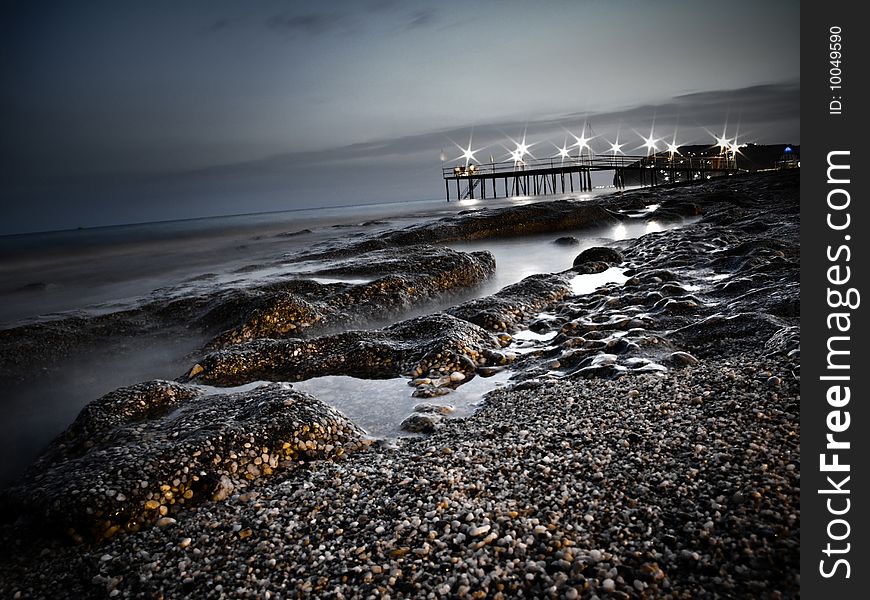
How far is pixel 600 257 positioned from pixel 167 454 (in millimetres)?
9065

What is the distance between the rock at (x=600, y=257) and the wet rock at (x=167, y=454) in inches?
303

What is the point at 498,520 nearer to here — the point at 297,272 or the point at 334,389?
the point at 334,389

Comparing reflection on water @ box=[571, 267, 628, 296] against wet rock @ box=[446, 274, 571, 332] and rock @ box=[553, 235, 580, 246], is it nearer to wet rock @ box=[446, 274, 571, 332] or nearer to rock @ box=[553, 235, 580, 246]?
wet rock @ box=[446, 274, 571, 332]

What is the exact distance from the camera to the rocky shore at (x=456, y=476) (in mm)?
1894

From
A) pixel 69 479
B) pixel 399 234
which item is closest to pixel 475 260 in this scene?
pixel 399 234

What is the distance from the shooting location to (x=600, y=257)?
10016 mm

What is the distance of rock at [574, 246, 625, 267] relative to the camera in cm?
988

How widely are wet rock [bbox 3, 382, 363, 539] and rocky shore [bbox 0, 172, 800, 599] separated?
0.05 ft

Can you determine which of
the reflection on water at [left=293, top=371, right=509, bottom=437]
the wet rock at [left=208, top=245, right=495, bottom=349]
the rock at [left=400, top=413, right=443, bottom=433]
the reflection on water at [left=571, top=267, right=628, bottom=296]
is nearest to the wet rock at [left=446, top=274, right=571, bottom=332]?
the reflection on water at [left=571, top=267, right=628, bottom=296]

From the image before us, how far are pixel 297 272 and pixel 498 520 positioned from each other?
9953 mm

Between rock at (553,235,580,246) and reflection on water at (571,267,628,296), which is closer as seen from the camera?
reflection on water at (571,267,628,296)

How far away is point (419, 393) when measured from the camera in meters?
4.26

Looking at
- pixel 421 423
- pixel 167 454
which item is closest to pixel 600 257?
pixel 421 423

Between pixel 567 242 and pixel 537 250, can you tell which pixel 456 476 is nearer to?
pixel 537 250
